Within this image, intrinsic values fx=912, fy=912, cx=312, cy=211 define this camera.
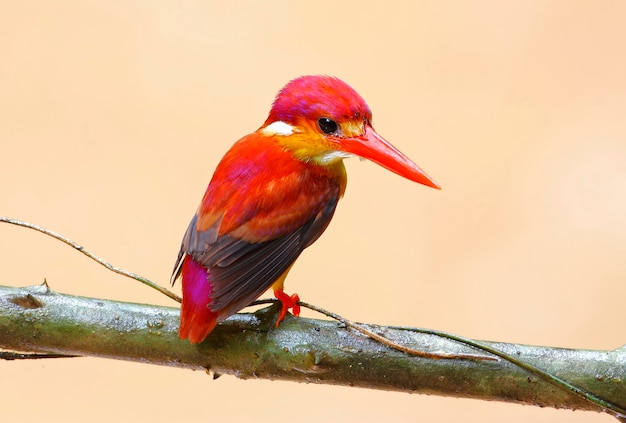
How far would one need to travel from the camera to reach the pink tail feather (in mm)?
1108

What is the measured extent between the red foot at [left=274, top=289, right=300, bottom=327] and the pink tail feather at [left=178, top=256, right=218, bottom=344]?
0.36ft

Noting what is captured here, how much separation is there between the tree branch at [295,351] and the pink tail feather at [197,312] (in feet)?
0.23

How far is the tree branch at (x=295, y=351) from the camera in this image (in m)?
1.14

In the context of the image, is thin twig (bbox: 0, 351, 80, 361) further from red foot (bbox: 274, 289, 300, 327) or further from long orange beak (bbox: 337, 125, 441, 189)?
long orange beak (bbox: 337, 125, 441, 189)

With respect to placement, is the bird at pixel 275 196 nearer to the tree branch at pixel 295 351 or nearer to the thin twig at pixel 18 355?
the tree branch at pixel 295 351

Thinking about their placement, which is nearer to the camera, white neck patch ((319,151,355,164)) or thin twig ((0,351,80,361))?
white neck patch ((319,151,355,164))

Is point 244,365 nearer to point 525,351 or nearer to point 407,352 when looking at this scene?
point 407,352

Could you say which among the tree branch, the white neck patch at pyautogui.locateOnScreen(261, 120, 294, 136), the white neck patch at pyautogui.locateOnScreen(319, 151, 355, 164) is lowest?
the tree branch

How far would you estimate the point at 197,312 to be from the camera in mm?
1111

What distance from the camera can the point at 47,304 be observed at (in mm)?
1223

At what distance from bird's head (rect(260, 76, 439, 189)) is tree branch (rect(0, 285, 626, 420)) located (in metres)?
0.22

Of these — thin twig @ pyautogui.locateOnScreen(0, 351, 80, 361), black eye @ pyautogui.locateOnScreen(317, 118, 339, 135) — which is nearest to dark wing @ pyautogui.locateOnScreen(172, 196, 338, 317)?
black eye @ pyautogui.locateOnScreen(317, 118, 339, 135)

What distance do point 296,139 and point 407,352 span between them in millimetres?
306

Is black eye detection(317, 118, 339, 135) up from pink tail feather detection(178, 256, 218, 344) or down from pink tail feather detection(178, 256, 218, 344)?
up
